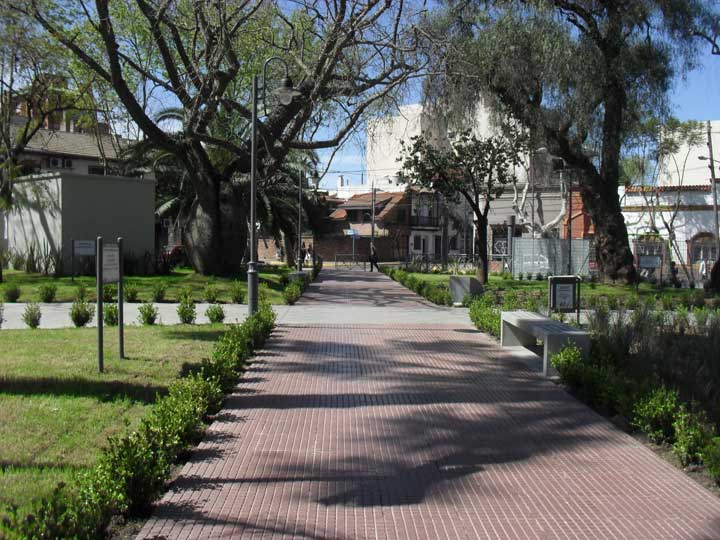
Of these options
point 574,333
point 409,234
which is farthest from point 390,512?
point 409,234

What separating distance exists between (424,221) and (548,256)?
39.7m

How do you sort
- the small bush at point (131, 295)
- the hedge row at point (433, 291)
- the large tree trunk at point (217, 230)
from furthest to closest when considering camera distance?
the large tree trunk at point (217, 230)
the hedge row at point (433, 291)
the small bush at point (131, 295)

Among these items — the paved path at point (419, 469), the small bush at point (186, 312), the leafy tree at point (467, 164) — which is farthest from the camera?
the leafy tree at point (467, 164)

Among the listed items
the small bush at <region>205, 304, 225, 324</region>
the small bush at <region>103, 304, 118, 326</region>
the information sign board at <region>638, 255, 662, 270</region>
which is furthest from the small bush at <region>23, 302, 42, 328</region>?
the information sign board at <region>638, 255, 662, 270</region>

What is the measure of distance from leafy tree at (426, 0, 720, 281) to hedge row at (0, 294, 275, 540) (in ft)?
52.0

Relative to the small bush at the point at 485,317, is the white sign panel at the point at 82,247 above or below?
above

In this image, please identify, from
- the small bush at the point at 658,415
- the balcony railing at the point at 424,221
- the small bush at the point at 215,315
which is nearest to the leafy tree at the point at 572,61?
the small bush at the point at 215,315

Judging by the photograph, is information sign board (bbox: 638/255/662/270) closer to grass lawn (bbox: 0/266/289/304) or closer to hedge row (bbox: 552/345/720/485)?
grass lawn (bbox: 0/266/289/304)

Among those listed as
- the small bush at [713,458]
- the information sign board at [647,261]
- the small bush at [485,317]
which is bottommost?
the small bush at [713,458]

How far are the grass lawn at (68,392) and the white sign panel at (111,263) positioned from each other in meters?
1.17

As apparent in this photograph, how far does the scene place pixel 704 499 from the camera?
5.19 meters

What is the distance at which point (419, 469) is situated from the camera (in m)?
5.79

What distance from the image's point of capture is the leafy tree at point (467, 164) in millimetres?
27188

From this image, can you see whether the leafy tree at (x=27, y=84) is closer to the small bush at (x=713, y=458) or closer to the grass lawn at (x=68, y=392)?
the grass lawn at (x=68, y=392)
